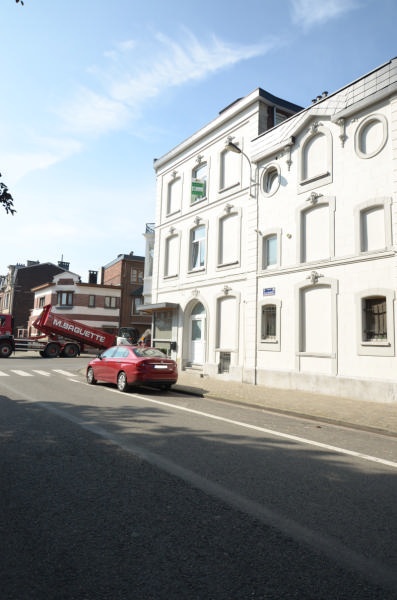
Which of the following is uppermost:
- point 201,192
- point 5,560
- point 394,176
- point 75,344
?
point 201,192

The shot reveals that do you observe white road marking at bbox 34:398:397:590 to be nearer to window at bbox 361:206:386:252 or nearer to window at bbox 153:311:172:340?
window at bbox 361:206:386:252

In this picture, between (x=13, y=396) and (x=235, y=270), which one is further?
(x=235, y=270)

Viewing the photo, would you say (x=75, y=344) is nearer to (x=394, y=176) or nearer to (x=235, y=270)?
(x=235, y=270)

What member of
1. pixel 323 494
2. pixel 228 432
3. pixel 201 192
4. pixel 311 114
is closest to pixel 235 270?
pixel 201 192

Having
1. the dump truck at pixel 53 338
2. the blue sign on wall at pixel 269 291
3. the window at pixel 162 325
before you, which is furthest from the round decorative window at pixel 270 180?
the dump truck at pixel 53 338

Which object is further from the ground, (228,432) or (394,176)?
(394,176)

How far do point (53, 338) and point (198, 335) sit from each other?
16.5 metres

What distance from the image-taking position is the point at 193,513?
4016 millimetres

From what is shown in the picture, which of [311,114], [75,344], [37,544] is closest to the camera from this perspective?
[37,544]

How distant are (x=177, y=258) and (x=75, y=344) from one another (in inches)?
602

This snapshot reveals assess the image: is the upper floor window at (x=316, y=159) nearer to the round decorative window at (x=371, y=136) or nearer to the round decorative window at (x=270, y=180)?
the round decorative window at (x=371, y=136)

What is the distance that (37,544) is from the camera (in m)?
3.37

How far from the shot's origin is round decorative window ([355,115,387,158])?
1308 centimetres

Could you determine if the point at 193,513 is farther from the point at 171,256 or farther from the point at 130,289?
the point at 130,289
